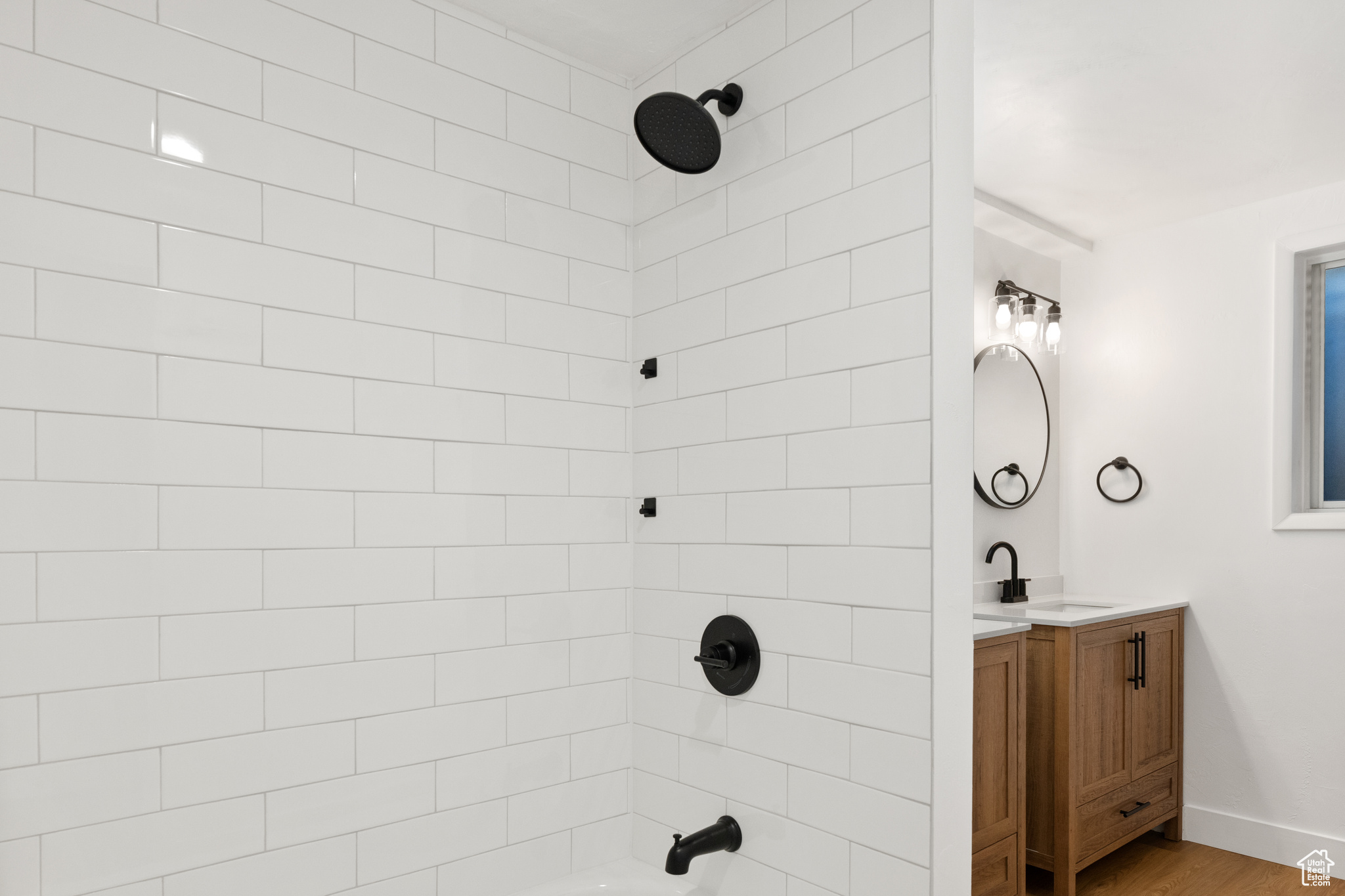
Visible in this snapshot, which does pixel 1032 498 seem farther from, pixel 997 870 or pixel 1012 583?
pixel 997 870

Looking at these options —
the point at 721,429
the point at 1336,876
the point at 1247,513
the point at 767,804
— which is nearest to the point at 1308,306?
the point at 1247,513

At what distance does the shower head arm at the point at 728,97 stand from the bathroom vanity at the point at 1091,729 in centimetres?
173

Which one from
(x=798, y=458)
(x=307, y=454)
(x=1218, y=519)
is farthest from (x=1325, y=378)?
(x=307, y=454)

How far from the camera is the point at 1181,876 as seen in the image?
2926 mm

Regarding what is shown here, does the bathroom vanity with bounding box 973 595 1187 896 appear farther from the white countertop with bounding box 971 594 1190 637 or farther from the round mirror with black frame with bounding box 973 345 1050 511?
the round mirror with black frame with bounding box 973 345 1050 511

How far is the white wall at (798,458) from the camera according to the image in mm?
1373

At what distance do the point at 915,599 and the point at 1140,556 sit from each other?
265cm

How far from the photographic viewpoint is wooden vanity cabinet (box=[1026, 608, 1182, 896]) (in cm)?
264

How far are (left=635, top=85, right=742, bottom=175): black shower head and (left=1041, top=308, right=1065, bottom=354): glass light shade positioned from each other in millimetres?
2444

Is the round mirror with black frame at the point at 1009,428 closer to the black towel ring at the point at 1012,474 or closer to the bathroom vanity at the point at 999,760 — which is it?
the black towel ring at the point at 1012,474

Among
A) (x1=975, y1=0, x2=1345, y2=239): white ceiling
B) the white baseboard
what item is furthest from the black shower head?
the white baseboard

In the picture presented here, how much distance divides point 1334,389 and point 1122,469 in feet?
2.59

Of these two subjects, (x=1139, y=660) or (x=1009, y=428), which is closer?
(x=1139, y=660)

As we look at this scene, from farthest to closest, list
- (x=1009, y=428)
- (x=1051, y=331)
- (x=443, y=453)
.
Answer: (x=1051, y=331)
(x=1009, y=428)
(x=443, y=453)
